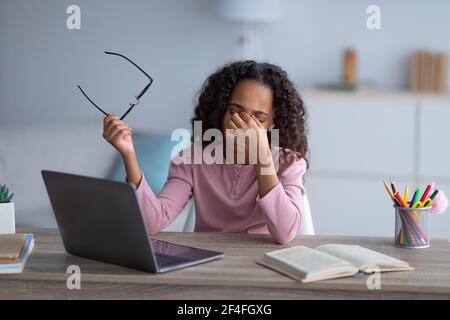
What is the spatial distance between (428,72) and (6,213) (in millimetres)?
2947

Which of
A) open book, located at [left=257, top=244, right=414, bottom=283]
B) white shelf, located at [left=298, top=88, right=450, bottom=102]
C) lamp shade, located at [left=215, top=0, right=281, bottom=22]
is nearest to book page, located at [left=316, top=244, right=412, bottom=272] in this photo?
open book, located at [left=257, top=244, right=414, bottom=283]

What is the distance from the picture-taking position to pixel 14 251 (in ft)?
5.19

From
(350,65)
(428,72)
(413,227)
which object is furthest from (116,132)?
(428,72)

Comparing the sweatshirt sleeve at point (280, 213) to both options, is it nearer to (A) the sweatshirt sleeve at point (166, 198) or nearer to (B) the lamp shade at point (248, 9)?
(A) the sweatshirt sleeve at point (166, 198)

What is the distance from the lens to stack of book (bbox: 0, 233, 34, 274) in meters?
1.53

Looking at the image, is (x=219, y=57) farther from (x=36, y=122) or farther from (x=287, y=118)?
(x=287, y=118)

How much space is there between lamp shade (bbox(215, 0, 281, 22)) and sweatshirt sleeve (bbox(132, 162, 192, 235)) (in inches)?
81.5

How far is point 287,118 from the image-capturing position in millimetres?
→ 2123

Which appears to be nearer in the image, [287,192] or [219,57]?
[287,192]

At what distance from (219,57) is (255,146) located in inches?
104

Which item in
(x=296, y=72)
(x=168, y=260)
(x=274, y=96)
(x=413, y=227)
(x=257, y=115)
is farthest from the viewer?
(x=296, y=72)

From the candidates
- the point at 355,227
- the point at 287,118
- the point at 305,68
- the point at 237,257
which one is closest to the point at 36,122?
the point at 305,68

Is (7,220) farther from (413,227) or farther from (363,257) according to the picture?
(413,227)
